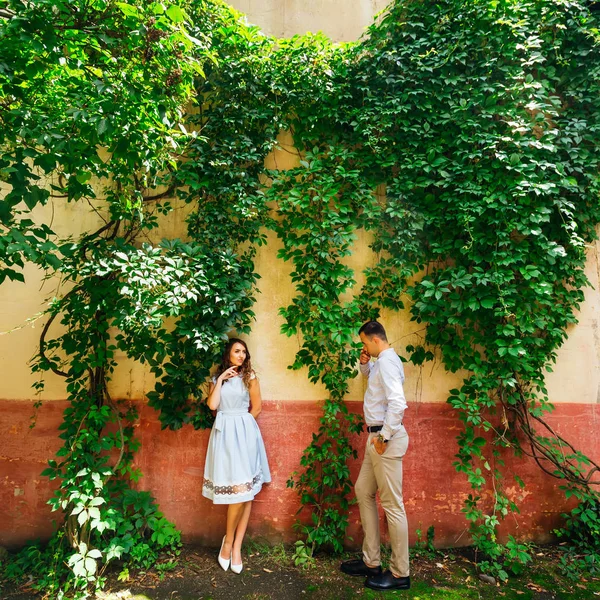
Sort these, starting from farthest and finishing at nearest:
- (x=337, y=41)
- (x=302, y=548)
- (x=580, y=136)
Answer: (x=337, y=41) < (x=580, y=136) < (x=302, y=548)

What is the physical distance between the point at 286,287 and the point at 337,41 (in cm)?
267

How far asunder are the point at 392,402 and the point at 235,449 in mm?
1339

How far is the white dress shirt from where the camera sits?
9.76 feet

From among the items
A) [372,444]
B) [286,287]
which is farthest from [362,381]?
[286,287]

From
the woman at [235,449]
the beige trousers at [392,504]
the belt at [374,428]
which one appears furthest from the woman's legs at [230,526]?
the belt at [374,428]

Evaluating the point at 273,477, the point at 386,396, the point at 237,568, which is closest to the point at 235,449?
the point at 273,477

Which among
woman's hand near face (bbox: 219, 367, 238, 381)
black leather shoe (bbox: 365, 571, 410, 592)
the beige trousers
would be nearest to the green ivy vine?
woman's hand near face (bbox: 219, 367, 238, 381)

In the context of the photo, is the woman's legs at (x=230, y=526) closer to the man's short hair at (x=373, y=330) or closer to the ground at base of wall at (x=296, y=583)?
the ground at base of wall at (x=296, y=583)

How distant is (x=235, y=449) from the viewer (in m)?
3.26

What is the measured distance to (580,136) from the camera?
371 cm

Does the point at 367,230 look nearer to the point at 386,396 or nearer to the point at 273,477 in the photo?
the point at 386,396

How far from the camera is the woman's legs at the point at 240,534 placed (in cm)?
327

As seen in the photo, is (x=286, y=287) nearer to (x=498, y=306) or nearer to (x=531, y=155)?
(x=498, y=306)

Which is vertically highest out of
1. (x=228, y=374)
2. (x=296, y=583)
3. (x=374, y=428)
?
(x=228, y=374)
